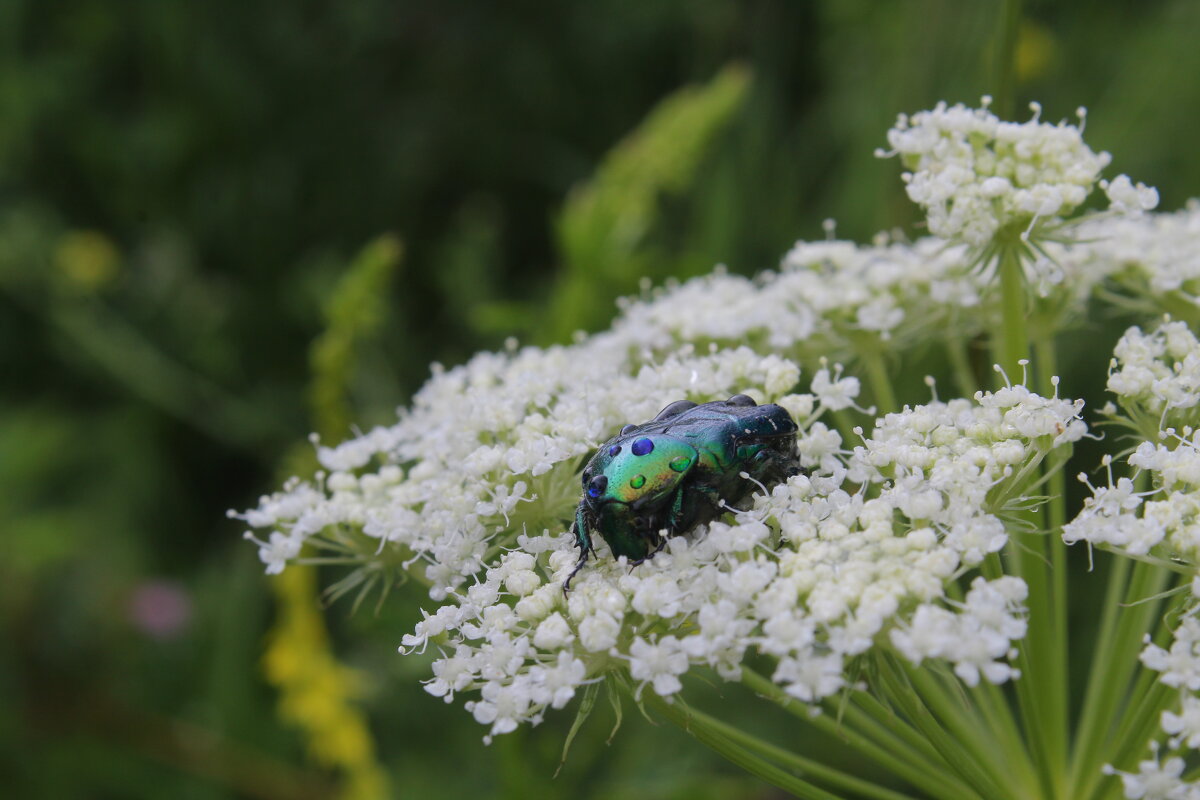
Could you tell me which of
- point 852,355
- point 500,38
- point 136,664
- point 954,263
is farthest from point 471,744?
point 500,38

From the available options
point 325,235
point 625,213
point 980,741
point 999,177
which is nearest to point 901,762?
point 980,741

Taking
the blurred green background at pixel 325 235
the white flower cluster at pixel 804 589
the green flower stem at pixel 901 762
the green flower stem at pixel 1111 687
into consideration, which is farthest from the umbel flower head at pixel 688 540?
the blurred green background at pixel 325 235

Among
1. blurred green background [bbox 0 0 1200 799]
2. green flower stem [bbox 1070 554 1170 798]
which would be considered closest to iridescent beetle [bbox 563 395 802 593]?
green flower stem [bbox 1070 554 1170 798]

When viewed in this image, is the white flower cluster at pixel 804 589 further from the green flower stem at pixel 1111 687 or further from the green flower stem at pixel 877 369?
the green flower stem at pixel 877 369

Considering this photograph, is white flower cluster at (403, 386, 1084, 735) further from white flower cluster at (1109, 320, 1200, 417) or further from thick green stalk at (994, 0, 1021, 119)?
thick green stalk at (994, 0, 1021, 119)

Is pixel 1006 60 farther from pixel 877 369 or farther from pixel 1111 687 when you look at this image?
pixel 1111 687

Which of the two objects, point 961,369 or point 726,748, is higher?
point 961,369
